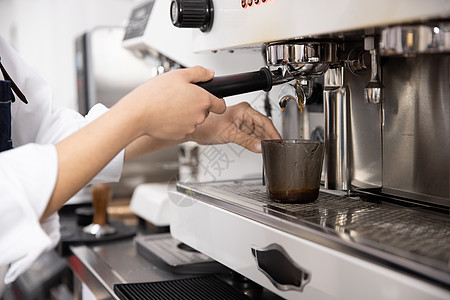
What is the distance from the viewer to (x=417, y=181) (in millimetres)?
749

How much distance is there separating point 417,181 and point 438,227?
0.47 feet

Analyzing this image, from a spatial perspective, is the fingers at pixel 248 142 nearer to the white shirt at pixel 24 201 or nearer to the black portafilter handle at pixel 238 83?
the black portafilter handle at pixel 238 83

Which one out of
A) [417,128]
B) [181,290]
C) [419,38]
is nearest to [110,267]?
[181,290]

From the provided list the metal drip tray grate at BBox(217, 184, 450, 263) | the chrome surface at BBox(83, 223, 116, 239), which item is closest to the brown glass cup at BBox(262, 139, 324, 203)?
the metal drip tray grate at BBox(217, 184, 450, 263)

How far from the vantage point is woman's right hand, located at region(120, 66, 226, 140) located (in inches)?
25.5

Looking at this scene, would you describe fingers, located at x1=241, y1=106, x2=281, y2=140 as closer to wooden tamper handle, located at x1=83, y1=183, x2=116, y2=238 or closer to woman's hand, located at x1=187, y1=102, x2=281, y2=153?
woman's hand, located at x1=187, y1=102, x2=281, y2=153

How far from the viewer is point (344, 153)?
80 cm

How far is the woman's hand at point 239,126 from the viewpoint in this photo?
87 cm

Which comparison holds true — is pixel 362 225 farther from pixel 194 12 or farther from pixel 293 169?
pixel 194 12

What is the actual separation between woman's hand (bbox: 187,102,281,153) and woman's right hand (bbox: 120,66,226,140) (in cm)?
18

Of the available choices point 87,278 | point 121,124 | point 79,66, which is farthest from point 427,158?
point 79,66

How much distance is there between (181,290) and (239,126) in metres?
0.28

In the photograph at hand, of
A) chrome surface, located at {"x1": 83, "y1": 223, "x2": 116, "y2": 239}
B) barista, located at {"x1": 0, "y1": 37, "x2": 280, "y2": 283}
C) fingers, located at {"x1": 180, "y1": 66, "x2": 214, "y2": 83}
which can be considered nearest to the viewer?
barista, located at {"x1": 0, "y1": 37, "x2": 280, "y2": 283}

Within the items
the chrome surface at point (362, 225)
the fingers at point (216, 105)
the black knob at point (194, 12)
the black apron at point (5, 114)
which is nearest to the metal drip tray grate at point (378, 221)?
the chrome surface at point (362, 225)
